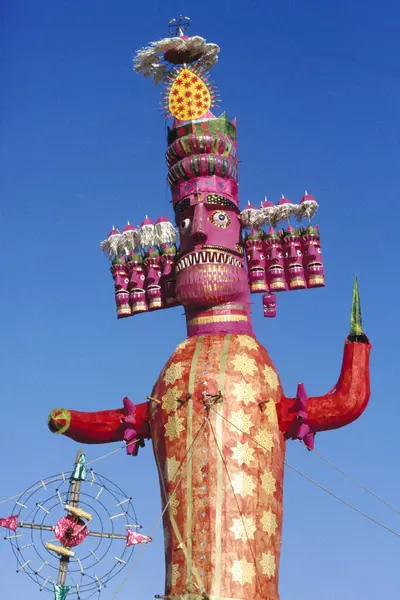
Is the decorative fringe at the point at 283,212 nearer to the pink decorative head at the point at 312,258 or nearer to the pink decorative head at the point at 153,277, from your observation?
→ the pink decorative head at the point at 312,258

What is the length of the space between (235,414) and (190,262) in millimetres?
3203

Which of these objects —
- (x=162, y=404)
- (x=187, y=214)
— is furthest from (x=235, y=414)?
(x=187, y=214)

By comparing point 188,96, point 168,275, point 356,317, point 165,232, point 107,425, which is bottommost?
point 107,425

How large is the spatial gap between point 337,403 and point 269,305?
2852 millimetres

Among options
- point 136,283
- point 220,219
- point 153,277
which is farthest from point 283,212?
point 136,283

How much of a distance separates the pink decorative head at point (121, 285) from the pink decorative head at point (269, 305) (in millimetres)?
2817

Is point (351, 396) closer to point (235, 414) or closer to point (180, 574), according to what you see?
point (235, 414)

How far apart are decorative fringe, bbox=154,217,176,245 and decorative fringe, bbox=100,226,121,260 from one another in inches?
36.0

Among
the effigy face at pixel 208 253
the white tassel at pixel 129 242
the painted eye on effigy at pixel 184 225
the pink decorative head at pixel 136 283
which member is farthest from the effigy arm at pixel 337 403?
the white tassel at pixel 129 242

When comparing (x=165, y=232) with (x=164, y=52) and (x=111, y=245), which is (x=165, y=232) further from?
(x=164, y=52)

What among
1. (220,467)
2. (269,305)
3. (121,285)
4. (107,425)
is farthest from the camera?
(121,285)

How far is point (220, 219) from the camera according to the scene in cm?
1906

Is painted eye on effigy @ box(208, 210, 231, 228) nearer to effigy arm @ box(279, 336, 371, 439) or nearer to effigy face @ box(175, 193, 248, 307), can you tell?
effigy face @ box(175, 193, 248, 307)

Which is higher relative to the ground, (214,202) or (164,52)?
(164,52)
